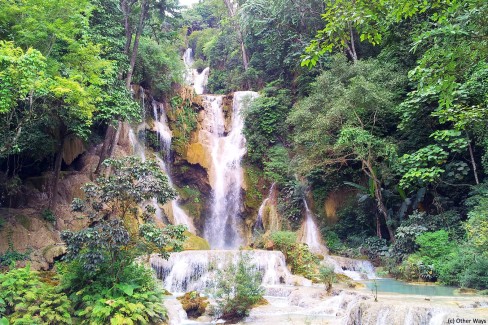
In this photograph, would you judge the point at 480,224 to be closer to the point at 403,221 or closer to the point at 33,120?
the point at 403,221

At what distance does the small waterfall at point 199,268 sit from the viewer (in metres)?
12.5

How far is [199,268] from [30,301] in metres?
5.91

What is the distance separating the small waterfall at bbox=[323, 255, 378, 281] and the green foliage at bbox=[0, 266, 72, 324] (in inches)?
387

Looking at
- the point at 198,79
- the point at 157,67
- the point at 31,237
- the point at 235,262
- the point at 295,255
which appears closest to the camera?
the point at 235,262

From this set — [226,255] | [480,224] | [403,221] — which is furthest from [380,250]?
[226,255]

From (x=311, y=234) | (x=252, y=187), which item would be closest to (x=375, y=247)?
(x=311, y=234)

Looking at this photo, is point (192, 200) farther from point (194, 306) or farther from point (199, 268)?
point (194, 306)

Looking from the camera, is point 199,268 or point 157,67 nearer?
point 199,268

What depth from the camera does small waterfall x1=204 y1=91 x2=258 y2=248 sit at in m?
20.4

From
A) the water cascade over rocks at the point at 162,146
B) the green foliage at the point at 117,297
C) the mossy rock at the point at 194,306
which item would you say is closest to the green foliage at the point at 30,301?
the green foliage at the point at 117,297

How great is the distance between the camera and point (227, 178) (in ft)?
71.4

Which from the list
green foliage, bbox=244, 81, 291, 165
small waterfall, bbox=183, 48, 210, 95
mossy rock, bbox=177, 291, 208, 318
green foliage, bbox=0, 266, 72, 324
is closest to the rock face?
green foliage, bbox=0, 266, 72, 324

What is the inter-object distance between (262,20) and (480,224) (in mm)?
19210

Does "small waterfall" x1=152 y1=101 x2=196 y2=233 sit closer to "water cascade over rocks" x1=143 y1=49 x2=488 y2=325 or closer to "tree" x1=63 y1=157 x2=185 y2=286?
"water cascade over rocks" x1=143 y1=49 x2=488 y2=325
